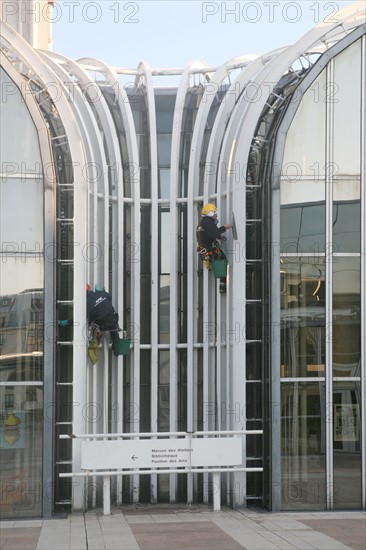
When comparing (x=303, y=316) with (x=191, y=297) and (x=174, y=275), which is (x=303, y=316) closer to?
(x=191, y=297)

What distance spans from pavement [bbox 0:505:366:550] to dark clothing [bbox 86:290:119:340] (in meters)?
3.12

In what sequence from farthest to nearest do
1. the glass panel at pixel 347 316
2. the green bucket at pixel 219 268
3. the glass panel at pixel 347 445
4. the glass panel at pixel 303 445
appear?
the green bucket at pixel 219 268
the glass panel at pixel 347 316
the glass panel at pixel 347 445
the glass panel at pixel 303 445

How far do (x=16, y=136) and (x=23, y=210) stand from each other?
1218 millimetres

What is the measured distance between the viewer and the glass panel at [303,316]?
61.7 feet

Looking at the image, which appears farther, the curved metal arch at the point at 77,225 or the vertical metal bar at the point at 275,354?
the curved metal arch at the point at 77,225

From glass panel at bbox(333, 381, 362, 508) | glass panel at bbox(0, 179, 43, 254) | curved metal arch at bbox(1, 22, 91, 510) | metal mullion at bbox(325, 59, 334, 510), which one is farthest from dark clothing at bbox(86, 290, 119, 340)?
glass panel at bbox(333, 381, 362, 508)

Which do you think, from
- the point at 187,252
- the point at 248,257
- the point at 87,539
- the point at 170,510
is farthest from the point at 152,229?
the point at 87,539

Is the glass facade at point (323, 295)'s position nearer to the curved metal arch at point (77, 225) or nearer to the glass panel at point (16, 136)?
the curved metal arch at point (77, 225)

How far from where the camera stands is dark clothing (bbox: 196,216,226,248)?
1919 centimetres

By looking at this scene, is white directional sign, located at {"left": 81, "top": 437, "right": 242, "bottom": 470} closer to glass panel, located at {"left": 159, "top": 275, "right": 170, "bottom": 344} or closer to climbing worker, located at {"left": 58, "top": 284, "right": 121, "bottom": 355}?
climbing worker, located at {"left": 58, "top": 284, "right": 121, "bottom": 355}

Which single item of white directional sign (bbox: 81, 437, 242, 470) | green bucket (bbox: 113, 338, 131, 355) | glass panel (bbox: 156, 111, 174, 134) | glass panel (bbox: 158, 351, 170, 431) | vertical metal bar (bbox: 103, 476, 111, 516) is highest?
glass panel (bbox: 156, 111, 174, 134)

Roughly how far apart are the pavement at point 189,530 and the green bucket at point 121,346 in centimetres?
267

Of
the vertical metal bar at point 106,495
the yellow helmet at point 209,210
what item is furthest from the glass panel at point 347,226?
the vertical metal bar at point 106,495

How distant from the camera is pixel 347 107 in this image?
62.8 ft
